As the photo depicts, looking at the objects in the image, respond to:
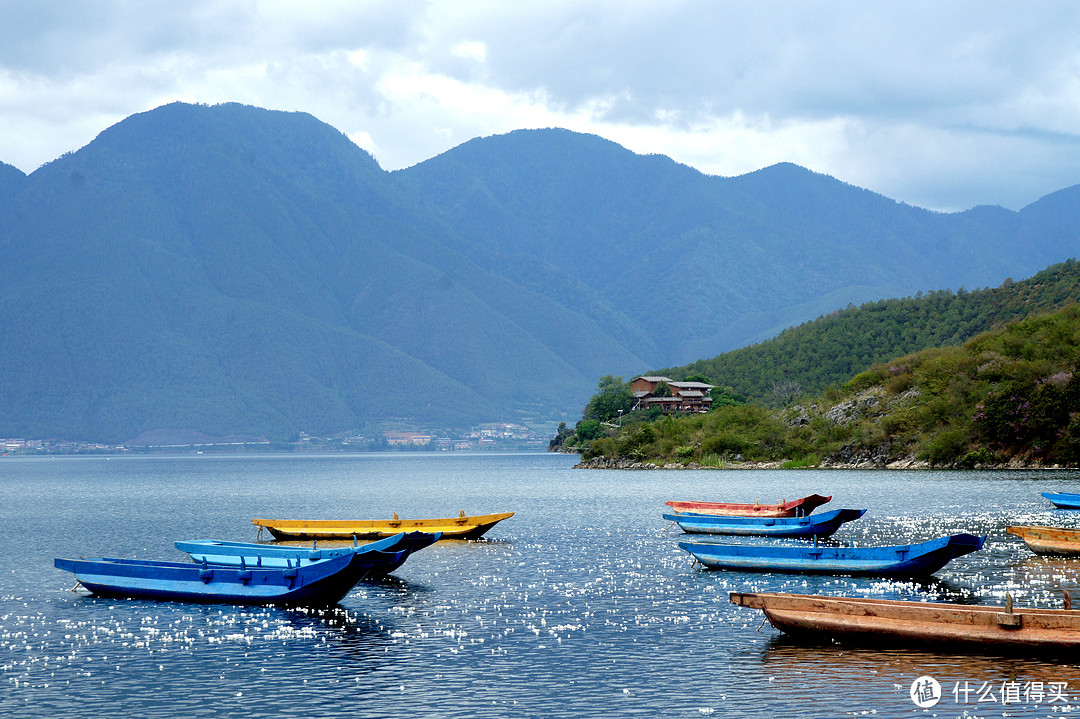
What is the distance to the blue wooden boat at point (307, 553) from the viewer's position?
3459cm

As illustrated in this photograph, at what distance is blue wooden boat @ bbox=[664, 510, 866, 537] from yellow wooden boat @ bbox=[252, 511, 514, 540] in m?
11.1

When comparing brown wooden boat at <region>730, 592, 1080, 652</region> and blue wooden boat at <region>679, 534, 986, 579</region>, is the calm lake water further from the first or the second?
blue wooden boat at <region>679, 534, 986, 579</region>

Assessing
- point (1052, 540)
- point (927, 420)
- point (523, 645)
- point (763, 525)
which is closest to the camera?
point (523, 645)

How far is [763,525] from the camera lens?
2297 inches

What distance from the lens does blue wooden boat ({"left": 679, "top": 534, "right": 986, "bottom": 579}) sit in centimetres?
3638

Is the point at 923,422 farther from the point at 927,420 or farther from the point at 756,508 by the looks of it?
the point at 756,508

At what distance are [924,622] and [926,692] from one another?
12.4 feet

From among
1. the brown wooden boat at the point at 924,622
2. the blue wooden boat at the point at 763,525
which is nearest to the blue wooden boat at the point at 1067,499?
the blue wooden boat at the point at 763,525

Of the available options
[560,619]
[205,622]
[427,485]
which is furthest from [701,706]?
[427,485]

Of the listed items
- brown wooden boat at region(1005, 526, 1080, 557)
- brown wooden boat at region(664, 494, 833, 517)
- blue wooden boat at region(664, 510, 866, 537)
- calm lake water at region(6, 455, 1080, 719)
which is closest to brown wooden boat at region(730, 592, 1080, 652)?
calm lake water at region(6, 455, 1080, 719)

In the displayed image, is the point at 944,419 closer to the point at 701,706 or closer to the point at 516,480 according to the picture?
the point at 516,480
